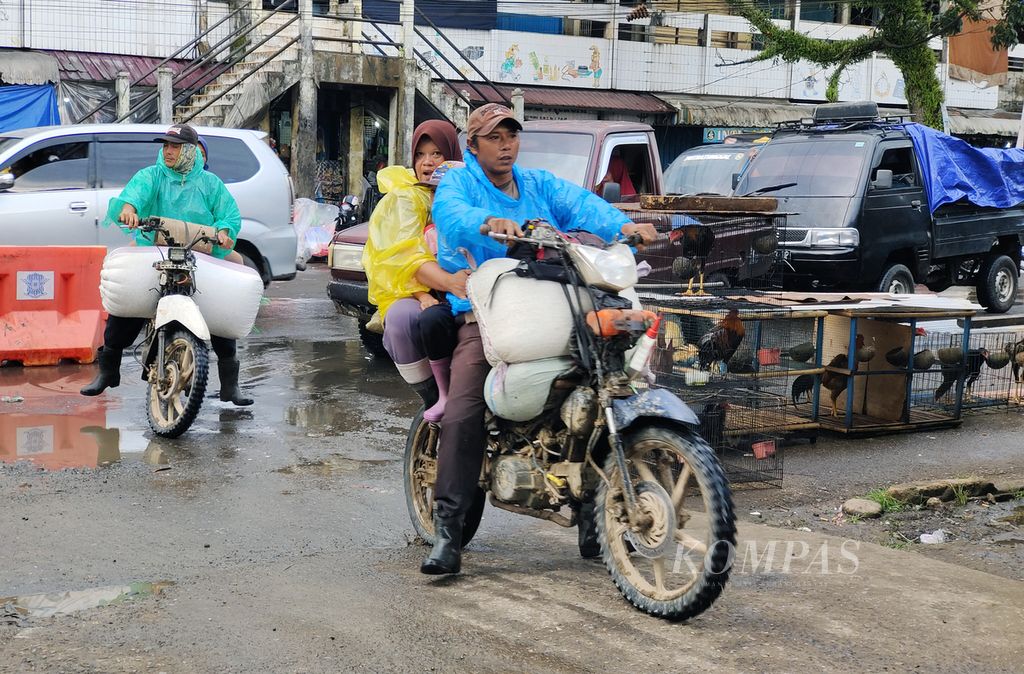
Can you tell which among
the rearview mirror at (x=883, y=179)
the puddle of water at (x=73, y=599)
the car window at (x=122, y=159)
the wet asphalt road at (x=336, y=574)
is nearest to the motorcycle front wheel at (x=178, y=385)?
the wet asphalt road at (x=336, y=574)

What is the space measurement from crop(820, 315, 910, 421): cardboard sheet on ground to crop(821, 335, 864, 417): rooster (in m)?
0.04

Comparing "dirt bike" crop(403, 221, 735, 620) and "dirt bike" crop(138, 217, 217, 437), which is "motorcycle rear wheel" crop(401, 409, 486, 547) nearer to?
"dirt bike" crop(403, 221, 735, 620)

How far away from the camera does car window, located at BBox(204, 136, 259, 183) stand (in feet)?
41.2

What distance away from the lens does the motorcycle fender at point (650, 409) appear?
4.14 metres

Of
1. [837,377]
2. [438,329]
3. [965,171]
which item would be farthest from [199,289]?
[965,171]

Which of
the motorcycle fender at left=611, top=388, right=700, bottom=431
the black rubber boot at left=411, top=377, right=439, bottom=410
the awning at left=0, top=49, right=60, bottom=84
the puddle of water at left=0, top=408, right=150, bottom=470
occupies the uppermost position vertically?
the awning at left=0, top=49, right=60, bottom=84

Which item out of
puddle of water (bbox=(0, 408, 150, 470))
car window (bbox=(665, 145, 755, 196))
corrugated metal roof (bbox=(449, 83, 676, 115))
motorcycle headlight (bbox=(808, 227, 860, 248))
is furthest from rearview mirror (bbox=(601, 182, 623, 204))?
corrugated metal roof (bbox=(449, 83, 676, 115))

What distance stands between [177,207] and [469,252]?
12.6ft

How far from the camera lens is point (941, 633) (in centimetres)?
415

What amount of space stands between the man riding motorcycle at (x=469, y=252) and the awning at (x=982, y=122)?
33.4 metres

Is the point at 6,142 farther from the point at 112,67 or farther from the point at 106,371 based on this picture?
the point at 112,67

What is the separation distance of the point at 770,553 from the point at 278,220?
8.52m

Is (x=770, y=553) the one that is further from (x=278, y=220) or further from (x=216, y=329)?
(x=278, y=220)

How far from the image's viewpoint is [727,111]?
3169cm
